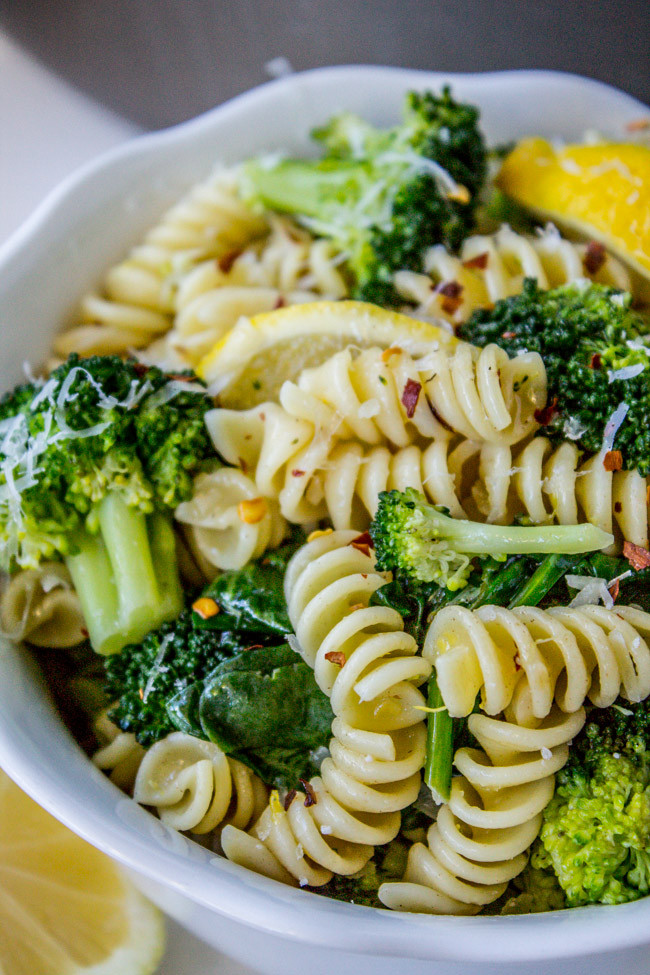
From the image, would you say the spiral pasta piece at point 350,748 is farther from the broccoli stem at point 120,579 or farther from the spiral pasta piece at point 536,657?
the broccoli stem at point 120,579

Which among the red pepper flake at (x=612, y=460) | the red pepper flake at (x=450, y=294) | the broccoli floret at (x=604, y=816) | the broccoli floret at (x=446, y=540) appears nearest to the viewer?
the broccoli floret at (x=604, y=816)

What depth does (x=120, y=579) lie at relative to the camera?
2.17 metres

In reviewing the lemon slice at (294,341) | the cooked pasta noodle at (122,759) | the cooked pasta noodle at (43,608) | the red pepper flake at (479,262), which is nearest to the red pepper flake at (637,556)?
the lemon slice at (294,341)

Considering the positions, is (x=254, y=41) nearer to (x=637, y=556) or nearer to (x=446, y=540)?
(x=446, y=540)

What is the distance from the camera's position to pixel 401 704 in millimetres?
1908

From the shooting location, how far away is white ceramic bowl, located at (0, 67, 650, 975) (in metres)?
1.59

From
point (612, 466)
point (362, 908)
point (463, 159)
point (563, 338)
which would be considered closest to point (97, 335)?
point (463, 159)

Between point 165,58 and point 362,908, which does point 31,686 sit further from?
point 165,58

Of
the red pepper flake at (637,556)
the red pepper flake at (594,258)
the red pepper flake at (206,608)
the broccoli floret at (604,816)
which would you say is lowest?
the broccoli floret at (604,816)

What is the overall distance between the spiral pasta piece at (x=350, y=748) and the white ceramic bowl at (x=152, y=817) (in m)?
0.11

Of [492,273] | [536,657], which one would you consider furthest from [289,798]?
[492,273]

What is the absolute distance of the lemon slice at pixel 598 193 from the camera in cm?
248

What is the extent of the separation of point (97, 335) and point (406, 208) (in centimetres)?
113

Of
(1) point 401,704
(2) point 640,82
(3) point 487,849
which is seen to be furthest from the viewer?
(2) point 640,82
